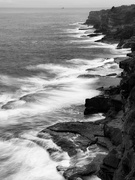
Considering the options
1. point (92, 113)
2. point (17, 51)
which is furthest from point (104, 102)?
point (17, 51)

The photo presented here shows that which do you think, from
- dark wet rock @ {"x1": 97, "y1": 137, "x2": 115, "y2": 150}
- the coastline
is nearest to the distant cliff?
the coastline

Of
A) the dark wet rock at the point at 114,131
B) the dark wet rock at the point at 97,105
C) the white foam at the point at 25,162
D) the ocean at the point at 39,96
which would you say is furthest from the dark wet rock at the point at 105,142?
the dark wet rock at the point at 97,105

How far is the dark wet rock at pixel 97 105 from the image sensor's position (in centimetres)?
3419

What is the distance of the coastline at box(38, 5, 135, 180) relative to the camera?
63.3 feet

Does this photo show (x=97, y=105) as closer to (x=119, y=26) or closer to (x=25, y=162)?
(x=25, y=162)

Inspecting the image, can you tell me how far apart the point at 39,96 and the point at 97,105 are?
32.1ft

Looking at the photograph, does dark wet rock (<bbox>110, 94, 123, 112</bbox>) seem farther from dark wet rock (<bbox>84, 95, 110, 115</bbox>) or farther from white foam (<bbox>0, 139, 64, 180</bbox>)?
white foam (<bbox>0, 139, 64, 180</bbox>)

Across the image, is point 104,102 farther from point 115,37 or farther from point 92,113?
point 115,37

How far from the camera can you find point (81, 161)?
2453cm

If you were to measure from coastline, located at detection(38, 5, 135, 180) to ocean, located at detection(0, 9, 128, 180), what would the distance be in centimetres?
92

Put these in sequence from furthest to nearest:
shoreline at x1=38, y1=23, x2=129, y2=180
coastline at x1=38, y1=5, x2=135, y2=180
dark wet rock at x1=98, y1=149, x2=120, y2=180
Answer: shoreline at x1=38, y1=23, x2=129, y2=180
dark wet rock at x1=98, y1=149, x2=120, y2=180
coastline at x1=38, y1=5, x2=135, y2=180

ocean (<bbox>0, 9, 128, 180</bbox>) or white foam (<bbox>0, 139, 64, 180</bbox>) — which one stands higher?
ocean (<bbox>0, 9, 128, 180</bbox>)

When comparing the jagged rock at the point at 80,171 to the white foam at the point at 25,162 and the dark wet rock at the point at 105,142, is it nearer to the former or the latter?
the white foam at the point at 25,162

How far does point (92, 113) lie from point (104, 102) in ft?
5.71
